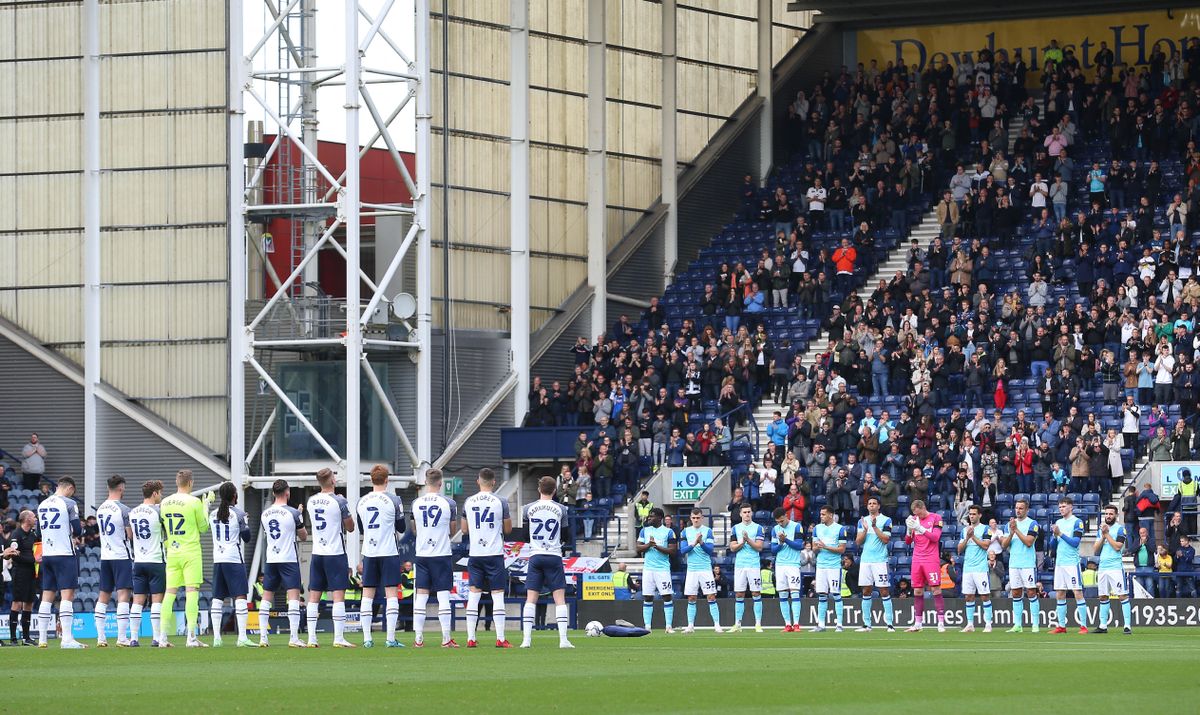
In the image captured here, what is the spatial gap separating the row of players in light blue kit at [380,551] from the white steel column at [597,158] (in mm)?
25158

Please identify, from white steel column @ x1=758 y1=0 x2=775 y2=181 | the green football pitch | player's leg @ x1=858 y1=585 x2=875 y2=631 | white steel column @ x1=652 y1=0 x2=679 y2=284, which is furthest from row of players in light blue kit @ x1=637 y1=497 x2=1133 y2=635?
white steel column @ x1=758 y1=0 x2=775 y2=181

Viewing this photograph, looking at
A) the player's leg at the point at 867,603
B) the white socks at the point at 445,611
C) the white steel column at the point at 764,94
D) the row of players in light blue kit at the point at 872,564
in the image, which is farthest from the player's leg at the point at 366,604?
the white steel column at the point at 764,94

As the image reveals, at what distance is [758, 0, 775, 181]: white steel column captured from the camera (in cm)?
5466

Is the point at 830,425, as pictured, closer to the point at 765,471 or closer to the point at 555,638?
the point at 765,471

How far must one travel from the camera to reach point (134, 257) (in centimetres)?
4600

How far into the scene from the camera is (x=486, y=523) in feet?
76.0

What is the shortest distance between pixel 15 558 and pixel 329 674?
11379 mm

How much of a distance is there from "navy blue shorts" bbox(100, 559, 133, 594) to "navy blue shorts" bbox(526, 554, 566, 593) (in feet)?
18.8

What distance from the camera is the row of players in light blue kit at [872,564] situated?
29.5m

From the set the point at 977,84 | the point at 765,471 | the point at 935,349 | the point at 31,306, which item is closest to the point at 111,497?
the point at 765,471

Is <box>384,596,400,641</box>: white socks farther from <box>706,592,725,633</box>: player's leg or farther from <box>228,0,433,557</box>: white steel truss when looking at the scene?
<box>228,0,433,557</box>: white steel truss

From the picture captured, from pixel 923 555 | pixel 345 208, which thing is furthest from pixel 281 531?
pixel 345 208

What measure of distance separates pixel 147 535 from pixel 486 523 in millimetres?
4531

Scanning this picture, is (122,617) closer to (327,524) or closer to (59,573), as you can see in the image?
(59,573)
